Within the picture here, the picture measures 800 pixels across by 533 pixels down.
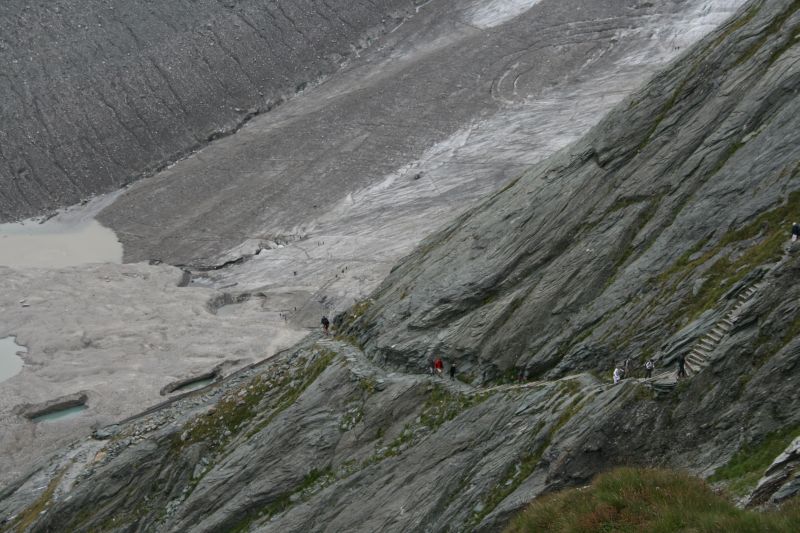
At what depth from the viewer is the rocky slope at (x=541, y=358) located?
28094 mm

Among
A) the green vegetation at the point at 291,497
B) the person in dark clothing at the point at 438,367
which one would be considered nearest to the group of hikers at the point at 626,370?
the person in dark clothing at the point at 438,367

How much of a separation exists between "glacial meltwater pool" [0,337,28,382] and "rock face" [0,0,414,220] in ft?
84.6

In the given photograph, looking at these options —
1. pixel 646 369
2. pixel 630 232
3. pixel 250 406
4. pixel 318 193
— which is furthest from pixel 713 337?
pixel 318 193

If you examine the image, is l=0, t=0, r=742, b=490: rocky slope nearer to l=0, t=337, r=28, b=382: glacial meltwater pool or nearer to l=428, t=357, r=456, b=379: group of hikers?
l=0, t=337, r=28, b=382: glacial meltwater pool

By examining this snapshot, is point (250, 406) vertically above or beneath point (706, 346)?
beneath

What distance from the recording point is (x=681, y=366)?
28.5 metres

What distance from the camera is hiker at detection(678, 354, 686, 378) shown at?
92.7ft

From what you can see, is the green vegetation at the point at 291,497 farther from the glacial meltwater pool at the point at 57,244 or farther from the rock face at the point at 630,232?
the glacial meltwater pool at the point at 57,244

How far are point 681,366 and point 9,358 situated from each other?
46.4 metres

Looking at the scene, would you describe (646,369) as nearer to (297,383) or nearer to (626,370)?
(626,370)

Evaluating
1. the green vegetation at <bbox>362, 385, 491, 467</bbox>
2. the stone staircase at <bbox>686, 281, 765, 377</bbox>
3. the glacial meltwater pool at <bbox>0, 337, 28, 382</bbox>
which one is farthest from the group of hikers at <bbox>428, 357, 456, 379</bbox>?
the glacial meltwater pool at <bbox>0, 337, 28, 382</bbox>

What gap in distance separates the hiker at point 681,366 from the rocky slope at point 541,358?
38 cm

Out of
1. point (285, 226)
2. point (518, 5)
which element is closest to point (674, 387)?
point (285, 226)

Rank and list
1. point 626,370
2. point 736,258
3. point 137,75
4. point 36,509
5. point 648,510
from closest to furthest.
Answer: point 648,510, point 736,258, point 626,370, point 36,509, point 137,75
